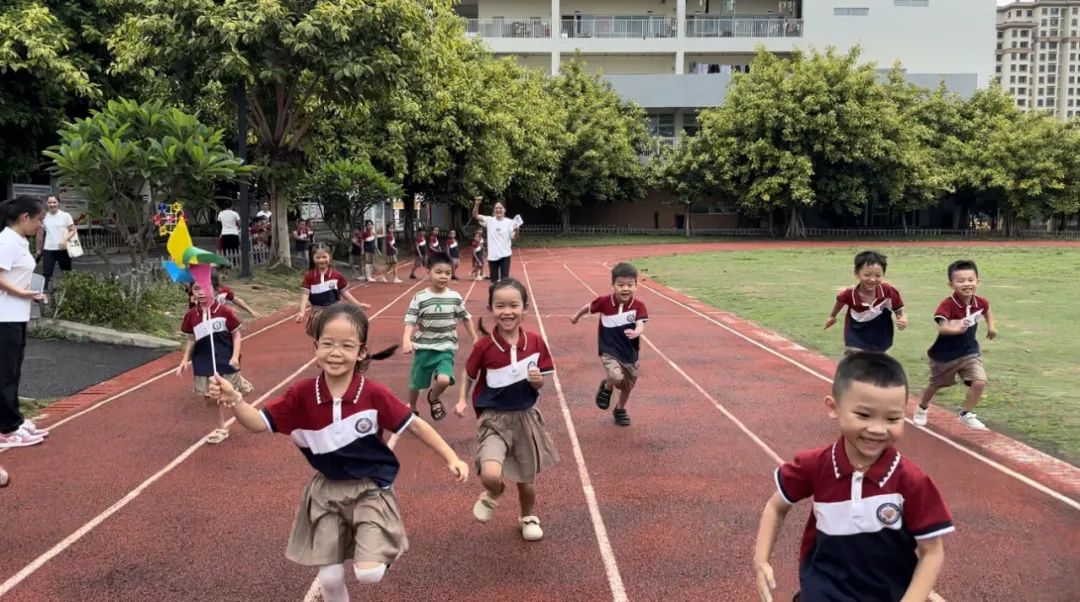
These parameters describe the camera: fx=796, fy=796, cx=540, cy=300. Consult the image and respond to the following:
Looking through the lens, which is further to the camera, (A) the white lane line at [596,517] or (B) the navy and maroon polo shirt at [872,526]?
(A) the white lane line at [596,517]

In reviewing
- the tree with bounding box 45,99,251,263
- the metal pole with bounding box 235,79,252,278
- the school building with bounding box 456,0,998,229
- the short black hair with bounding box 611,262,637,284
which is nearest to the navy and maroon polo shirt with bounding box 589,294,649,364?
the short black hair with bounding box 611,262,637,284

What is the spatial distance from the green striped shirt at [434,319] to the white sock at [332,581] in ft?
10.9

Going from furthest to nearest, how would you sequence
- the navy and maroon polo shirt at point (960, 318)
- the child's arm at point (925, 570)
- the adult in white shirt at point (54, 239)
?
the adult in white shirt at point (54, 239) → the navy and maroon polo shirt at point (960, 318) → the child's arm at point (925, 570)

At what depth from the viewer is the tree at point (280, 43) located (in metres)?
13.9

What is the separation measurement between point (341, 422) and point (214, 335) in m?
3.58

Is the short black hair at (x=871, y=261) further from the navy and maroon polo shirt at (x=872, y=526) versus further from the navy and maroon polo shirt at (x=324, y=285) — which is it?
the navy and maroon polo shirt at (x=324, y=285)

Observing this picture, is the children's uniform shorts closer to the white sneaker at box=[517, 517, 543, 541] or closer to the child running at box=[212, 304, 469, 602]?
the child running at box=[212, 304, 469, 602]

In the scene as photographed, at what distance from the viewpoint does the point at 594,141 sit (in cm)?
3744

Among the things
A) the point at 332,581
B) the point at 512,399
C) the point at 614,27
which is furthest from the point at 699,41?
the point at 332,581

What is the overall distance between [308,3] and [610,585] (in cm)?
1360

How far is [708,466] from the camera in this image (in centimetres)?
563

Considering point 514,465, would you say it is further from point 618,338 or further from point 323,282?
point 323,282

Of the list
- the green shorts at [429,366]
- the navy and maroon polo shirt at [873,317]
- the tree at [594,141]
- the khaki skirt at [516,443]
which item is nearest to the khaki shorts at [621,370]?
the green shorts at [429,366]

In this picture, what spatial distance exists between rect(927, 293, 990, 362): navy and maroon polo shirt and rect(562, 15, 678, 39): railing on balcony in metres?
39.6
